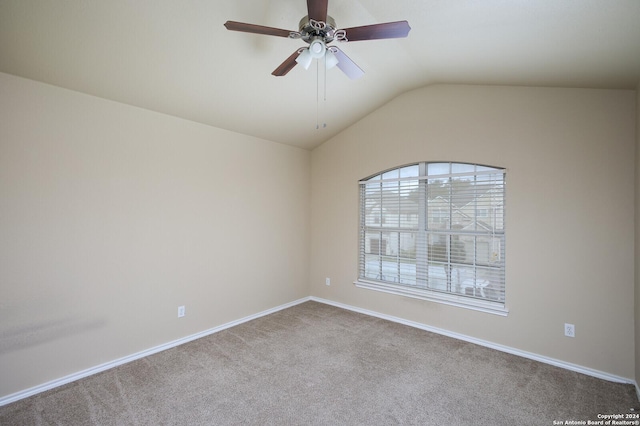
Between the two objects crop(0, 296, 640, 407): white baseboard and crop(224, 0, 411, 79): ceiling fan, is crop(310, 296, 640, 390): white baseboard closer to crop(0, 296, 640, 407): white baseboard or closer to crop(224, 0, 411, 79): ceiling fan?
crop(0, 296, 640, 407): white baseboard

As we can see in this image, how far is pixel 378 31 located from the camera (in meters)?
1.82

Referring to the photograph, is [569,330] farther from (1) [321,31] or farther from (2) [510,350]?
(1) [321,31]

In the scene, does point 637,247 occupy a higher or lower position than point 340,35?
lower

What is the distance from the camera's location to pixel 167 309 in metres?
3.21

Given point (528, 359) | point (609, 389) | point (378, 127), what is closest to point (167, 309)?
point (378, 127)

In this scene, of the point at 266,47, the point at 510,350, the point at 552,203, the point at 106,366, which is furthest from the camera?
the point at 510,350

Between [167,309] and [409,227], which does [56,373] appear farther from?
[409,227]

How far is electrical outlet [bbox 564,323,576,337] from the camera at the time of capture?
2.80 metres

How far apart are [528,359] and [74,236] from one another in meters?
4.36

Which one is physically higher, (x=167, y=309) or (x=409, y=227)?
(x=409, y=227)

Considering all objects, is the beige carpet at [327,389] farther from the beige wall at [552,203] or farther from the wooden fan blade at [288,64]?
the wooden fan blade at [288,64]

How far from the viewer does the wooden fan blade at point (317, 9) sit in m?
1.66

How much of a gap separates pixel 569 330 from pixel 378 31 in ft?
10.2

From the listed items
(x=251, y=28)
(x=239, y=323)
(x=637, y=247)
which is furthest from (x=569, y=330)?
(x=251, y=28)
